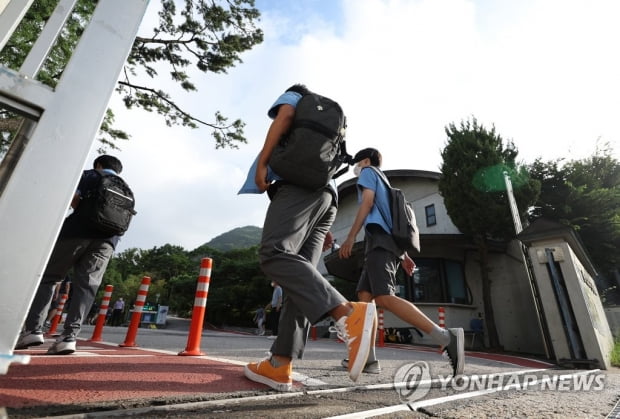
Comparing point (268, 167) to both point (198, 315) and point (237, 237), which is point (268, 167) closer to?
point (198, 315)

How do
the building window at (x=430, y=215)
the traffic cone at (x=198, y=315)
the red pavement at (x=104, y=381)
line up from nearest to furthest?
the red pavement at (x=104, y=381), the traffic cone at (x=198, y=315), the building window at (x=430, y=215)

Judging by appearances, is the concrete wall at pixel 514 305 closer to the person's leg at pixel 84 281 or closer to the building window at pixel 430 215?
the building window at pixel 430 215

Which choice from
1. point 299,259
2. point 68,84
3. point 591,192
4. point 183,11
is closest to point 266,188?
point 299,259

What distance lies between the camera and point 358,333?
4.94 ft

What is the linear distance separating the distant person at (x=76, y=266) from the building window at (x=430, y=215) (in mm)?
15201

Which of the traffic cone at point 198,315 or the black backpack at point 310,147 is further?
the traffic cone at point 198,315

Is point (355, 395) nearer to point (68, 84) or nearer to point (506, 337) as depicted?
point (68, 84)

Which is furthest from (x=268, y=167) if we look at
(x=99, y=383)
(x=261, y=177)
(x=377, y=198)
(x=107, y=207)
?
(x=107, y=207)

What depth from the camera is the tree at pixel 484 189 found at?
12.3m

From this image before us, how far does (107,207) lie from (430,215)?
51.0 feet

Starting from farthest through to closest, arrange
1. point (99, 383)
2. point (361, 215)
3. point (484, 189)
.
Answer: point (484, 189)
point (361, 215)
point (99, 383)

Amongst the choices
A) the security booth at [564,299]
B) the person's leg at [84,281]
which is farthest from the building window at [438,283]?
the person's leg at [84,281]

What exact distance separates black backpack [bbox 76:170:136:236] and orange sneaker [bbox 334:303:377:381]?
2344mm

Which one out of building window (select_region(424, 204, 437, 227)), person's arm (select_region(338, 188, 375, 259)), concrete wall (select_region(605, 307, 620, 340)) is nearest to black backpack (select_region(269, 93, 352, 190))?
person's arm (select_region(338, 188, 375, 259))
